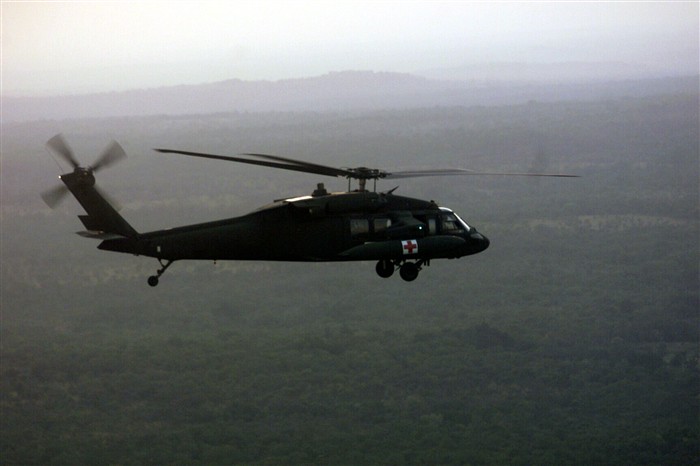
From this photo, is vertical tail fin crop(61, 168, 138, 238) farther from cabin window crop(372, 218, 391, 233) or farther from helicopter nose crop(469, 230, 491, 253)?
helicopter nose crop(469, 230, 491, 253)

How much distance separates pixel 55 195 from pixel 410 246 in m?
16.4

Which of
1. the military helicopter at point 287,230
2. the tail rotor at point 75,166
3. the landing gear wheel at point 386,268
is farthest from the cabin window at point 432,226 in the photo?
the tail rotor at point 75,166

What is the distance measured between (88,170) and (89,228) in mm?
2706

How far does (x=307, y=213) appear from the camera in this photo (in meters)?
50.5

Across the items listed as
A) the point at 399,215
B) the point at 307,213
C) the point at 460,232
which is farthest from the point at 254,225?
the point at 460,232

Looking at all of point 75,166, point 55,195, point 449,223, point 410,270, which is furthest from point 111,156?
point 449,223

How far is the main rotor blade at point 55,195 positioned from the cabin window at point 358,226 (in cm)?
1308

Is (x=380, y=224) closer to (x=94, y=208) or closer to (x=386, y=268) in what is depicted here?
(x=386, y=268)

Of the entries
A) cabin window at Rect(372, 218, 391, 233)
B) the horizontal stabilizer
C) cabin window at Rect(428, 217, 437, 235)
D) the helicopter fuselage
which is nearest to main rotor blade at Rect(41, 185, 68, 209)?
the horizontal stabilizer

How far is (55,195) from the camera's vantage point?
48188mm

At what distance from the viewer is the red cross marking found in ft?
168

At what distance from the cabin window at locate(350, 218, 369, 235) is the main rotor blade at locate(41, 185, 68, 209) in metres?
13.1

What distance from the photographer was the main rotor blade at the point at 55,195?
153 ft

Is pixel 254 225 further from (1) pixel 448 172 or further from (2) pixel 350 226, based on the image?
(1) pixel 448 172
